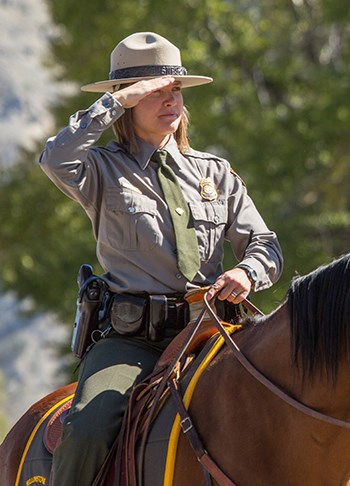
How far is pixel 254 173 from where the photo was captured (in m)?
22.7

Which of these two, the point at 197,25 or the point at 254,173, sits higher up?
the point at 197,25

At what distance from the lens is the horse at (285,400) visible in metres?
4.71

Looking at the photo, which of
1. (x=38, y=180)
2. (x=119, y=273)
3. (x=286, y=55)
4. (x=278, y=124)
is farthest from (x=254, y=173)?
(x=119, y=273)

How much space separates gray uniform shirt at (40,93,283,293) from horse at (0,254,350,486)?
0.62m

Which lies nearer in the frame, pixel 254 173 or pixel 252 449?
pixel 252 449

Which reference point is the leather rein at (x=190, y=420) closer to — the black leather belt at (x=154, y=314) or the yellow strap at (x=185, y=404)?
the yellow strap at (x=185, y=404)

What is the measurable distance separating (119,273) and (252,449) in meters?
1.26

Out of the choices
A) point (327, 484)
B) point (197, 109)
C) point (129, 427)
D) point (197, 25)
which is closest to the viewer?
point (327, 484)

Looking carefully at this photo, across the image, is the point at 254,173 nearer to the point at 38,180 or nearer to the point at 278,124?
the point at 278,124

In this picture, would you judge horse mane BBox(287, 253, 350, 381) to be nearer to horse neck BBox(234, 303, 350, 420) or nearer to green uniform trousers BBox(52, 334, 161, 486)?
horse neck BBox(234, 303, 350, 420)

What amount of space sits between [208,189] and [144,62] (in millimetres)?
689

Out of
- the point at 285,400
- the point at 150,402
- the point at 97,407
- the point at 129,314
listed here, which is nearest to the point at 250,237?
the point at 129,314

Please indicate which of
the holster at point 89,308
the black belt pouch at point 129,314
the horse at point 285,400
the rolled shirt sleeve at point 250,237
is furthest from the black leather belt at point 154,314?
the horse at point 285,400

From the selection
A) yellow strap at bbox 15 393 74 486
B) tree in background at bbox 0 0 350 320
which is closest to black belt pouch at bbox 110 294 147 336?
yellow strap at bbox 15 393 74 486
